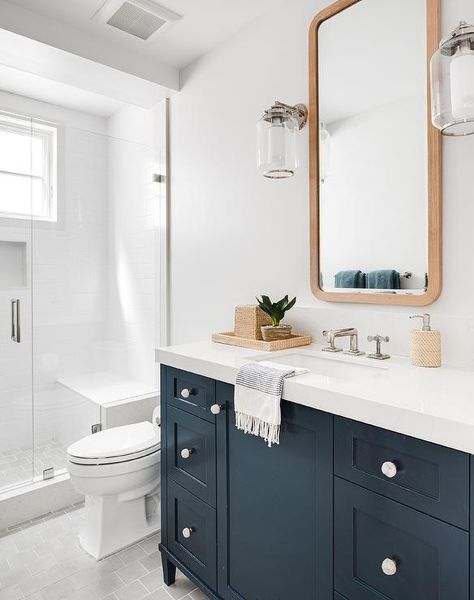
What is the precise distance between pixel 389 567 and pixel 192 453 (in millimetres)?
820

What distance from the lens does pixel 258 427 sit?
1.24m

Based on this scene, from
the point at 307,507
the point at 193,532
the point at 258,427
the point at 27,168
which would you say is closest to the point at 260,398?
the point at 258,427

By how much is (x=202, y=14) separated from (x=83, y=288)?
1667 mm

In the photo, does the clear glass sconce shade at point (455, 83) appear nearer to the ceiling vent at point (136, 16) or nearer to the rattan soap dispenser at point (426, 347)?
the rattan soap dispenser at point (426, 347)

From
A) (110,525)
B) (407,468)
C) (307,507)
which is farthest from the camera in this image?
(110,525)

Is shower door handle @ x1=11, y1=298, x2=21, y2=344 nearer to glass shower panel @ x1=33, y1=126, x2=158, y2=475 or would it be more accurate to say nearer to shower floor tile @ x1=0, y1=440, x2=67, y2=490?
glass shower panel @ x1=33, y1=126, x2=158, y2=475

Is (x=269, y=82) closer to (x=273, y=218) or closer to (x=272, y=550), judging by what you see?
(x=273, y=218)

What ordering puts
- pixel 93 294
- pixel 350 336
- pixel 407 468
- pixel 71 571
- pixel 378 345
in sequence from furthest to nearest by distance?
pixel 93 294, pixel 71 571, pixel 350 336, pixel 378 345, pixel 407 468

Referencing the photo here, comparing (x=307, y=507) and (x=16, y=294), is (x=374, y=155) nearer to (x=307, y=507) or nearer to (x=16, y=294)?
(x=307, y=507)

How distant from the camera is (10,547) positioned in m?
2.00

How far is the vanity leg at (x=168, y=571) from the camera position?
68.5 inches

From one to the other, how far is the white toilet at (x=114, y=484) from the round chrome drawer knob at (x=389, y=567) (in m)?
1.29

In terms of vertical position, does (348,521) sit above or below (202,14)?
below

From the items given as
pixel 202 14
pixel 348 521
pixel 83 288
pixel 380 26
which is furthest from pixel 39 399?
pixel 380 26
